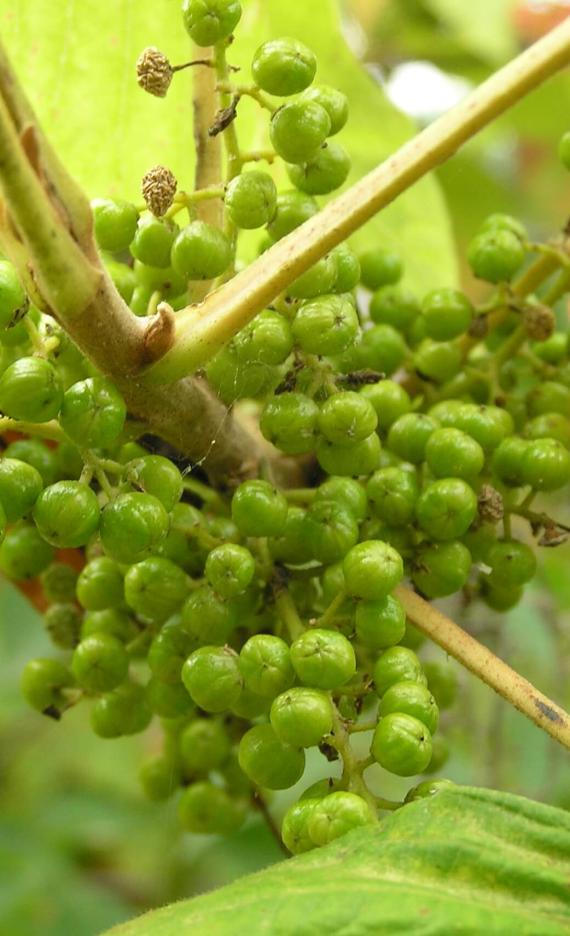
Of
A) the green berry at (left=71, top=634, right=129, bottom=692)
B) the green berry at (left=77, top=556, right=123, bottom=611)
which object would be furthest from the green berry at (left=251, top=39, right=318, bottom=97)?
the green berry at (left=71, top=634, right=129, bottom=692)

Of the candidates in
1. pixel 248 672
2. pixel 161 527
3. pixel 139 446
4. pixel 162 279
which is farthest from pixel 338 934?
pixel 162 279

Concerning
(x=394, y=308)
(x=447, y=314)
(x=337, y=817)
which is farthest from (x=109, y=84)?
(x=337, y=817)

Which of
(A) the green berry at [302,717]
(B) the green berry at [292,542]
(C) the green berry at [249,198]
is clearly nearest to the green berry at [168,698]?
(B) the green berry at [292,542]

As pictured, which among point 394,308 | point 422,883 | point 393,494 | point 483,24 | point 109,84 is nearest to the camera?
point 422,883

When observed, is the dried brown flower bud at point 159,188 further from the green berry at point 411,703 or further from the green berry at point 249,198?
the green berry at point 411,703

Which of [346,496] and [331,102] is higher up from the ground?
[331,102]

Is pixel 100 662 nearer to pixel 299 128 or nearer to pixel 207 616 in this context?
pixel 207 616
